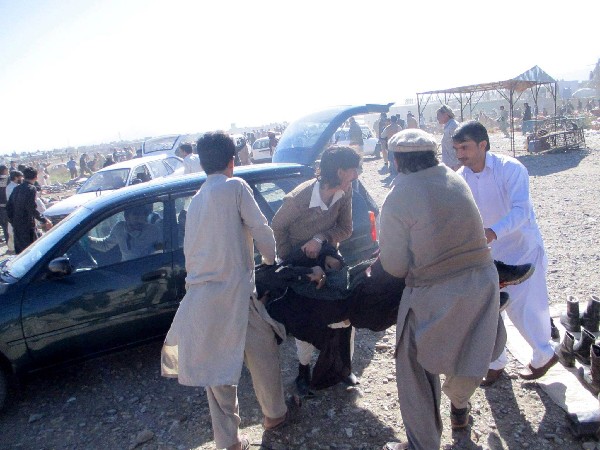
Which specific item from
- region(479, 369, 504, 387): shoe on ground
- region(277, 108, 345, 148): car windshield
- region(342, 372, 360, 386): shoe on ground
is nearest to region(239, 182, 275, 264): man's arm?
region(342, 372, 360, 386): shoe on ground

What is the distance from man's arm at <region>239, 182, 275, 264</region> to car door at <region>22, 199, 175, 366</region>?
157 cm

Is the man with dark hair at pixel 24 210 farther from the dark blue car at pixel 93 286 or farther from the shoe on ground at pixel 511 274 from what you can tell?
the shoe on ground at pixel 511 274

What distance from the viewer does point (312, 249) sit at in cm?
315

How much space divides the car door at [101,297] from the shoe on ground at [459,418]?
230 centimetres

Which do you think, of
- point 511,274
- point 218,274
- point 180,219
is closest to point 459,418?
point 511,274

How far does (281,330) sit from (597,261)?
4623mm

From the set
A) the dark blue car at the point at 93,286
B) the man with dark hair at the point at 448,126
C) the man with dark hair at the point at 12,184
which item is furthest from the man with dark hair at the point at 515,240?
the man with dark hair at the point at 12,184

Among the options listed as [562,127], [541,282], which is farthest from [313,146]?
[562,127]

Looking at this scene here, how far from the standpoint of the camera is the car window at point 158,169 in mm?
11360

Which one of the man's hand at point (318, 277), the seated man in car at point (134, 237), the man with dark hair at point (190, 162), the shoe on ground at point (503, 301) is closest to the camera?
the shoe on ground at point (503, 301)

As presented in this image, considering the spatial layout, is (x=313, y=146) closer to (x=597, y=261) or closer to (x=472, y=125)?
(x=472, y=125)

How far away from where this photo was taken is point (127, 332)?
3924 millimetres

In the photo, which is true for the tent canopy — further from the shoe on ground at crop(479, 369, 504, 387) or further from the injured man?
the injured man

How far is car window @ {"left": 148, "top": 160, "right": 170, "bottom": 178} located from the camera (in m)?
11.4
